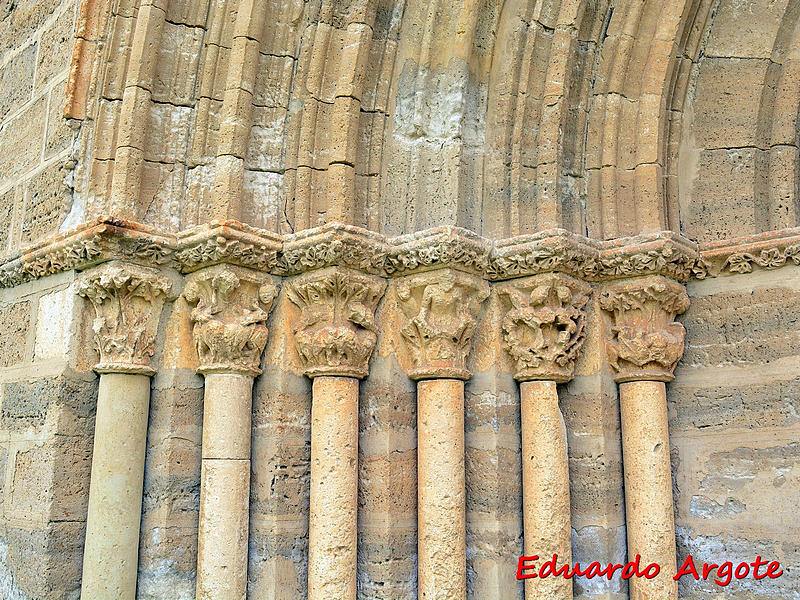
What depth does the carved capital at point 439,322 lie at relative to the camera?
3248 millimetres

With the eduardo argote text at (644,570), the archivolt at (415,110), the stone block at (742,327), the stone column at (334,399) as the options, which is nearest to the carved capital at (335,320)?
the stone column at (334,399)

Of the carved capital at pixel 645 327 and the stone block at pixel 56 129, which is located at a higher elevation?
the stone block at pixel 56 129

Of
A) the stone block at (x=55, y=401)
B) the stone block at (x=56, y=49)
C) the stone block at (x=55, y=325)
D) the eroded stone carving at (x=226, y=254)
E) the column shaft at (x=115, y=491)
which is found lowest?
the column shaft at (x=115, y=491)

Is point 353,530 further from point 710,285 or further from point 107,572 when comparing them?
point 710,285

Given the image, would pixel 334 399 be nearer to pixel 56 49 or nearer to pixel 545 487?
pixel 545 487

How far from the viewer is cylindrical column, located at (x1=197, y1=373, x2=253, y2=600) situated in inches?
118

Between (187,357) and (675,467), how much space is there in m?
2.13

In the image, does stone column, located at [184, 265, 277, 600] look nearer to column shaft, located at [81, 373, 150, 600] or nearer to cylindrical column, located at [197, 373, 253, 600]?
cylindrical column, located at [197, 373, 253, 600]

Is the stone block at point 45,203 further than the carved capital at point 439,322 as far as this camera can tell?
Yes

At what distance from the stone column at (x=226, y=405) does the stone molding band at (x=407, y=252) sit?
11 centimetres

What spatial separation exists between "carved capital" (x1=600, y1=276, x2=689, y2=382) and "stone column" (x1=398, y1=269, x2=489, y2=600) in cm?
59

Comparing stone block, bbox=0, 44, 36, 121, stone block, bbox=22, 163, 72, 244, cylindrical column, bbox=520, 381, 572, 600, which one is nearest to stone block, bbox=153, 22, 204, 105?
stone block, bbox=22, 163, 72, 244

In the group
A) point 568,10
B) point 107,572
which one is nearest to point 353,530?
point 107,572

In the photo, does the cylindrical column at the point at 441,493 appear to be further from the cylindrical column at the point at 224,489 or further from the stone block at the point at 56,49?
the stone block at the point at 56,49
